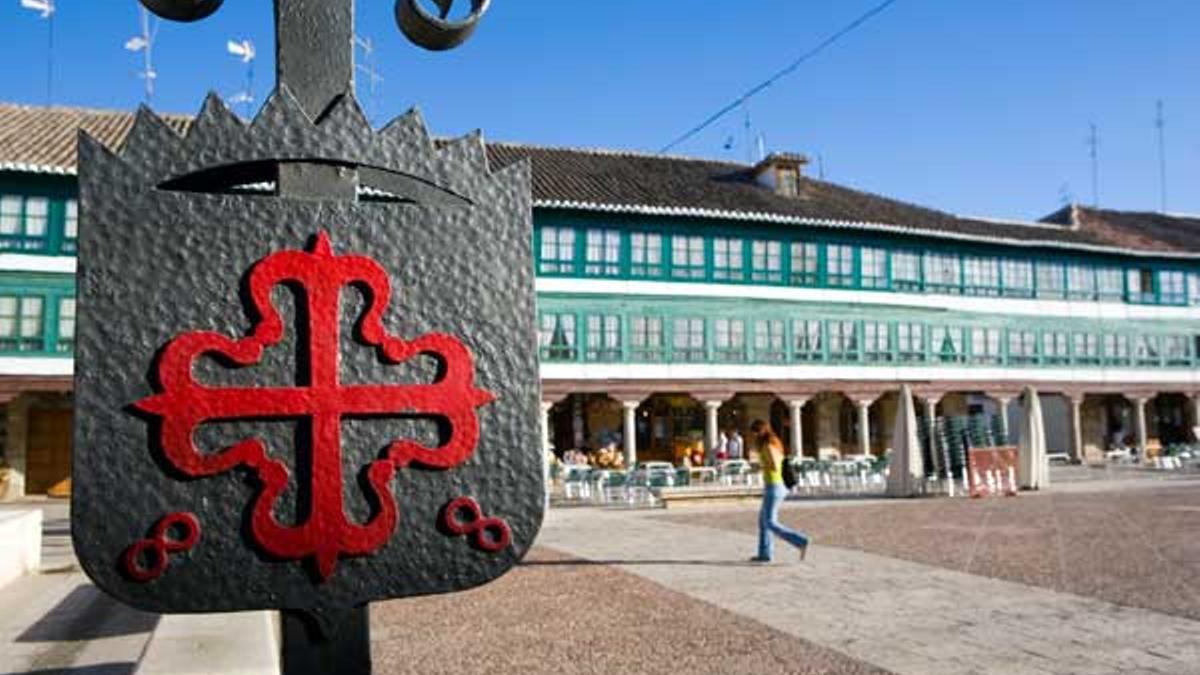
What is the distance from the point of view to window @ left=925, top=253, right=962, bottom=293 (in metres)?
31.8

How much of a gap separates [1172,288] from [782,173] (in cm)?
1645

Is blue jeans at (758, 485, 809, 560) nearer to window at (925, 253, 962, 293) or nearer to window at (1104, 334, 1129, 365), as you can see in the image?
window at (925, 253, 962, 293)

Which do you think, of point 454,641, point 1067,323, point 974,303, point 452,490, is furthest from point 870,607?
point 1067,323

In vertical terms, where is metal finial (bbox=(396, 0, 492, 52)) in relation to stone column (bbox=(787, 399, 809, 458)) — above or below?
above

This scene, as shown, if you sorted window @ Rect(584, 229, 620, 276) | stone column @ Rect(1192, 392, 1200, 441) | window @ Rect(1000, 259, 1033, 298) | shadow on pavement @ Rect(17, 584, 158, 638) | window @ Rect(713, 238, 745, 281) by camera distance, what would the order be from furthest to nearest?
stone column @ Rect(1192, 392, 1200, 441)
window @ Rect(1000, 259, 1033, 298)
window @ Rect(713, 238, 745, 281)
window @ Rect(584, 229, 620, 276)
shadow on pavement @ Rect(17, 584, 158, 638)

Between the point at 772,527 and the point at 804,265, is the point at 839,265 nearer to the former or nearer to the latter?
the point at 804,265

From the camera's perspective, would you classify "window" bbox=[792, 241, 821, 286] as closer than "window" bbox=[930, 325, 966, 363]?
Yes

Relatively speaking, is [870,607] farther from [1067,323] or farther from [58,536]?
[1067,323]

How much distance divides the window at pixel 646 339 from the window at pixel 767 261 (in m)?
3.63

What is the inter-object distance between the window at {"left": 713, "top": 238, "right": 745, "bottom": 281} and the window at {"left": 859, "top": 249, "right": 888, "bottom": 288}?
14.2 feet

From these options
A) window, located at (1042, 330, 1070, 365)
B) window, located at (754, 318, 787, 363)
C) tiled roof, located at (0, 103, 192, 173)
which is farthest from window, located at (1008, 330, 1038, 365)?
tiled roof, located at (0, 103, 192, 173)

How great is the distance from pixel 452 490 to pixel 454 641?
5010 millimetres

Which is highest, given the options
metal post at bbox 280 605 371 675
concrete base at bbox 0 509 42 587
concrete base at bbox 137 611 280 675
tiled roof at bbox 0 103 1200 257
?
tiled roof at bbox 0 103 1200 257

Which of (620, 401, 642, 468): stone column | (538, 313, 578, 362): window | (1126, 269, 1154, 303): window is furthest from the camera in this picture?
(1126, 269, 1154, 303): window
